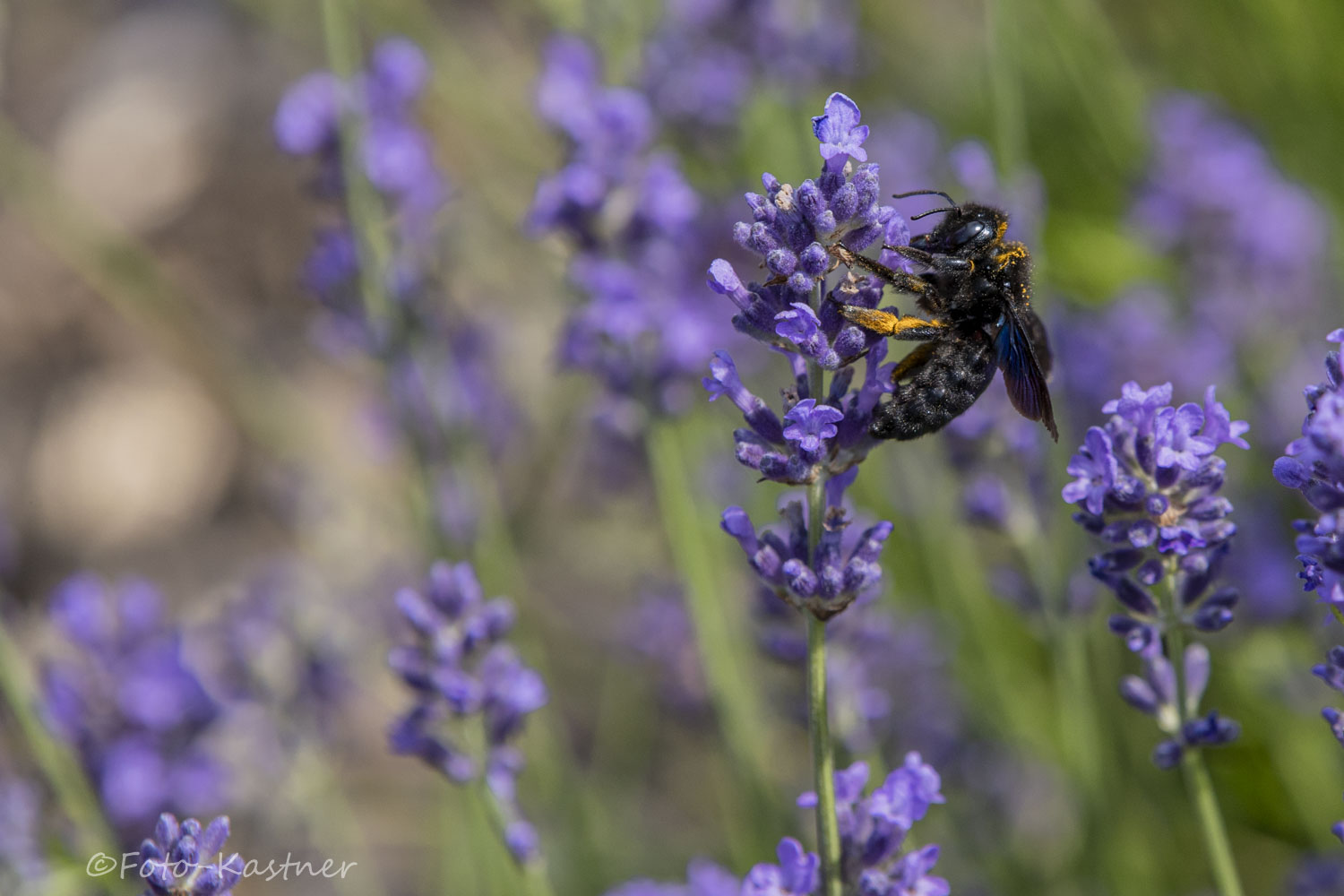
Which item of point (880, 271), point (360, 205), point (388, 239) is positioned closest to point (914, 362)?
point (880, 271)

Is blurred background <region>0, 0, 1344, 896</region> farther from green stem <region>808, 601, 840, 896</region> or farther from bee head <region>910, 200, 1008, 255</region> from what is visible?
green stem <region>808, 601, 840, 896</region>

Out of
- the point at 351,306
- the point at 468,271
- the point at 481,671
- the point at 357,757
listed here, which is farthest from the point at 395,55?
the point at 357,757

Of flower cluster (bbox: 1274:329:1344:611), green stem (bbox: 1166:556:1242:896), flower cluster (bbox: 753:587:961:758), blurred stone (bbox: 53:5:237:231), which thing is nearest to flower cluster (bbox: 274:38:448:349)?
flower cluster (bbox: 753:587:961:758)

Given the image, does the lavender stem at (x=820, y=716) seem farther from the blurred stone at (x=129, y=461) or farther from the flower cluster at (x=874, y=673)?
the blurred stone at (x=129, y=461)

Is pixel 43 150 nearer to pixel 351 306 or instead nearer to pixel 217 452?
pixel 217 452

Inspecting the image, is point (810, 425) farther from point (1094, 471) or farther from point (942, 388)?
point (942, 388)

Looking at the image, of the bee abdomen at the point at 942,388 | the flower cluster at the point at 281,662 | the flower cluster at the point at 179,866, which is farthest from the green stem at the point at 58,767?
the bee abdomen at the point at 942,388
